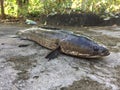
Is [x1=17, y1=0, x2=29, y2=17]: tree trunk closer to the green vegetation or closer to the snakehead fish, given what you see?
the green vegetation

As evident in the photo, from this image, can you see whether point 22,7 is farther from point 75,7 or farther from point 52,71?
point 52,71

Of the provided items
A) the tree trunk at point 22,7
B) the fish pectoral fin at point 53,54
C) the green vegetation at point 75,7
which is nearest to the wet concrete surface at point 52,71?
the fish pectoral fin at point 53,54

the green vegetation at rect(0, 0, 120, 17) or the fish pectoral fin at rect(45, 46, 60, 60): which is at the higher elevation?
the green vegetation at rect(0, 0, 120, 17)

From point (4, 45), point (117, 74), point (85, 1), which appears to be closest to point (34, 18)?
point (85, 1)

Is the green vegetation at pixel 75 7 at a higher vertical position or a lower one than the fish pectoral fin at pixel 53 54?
higher

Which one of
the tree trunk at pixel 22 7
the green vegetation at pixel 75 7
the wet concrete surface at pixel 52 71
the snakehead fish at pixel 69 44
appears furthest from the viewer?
the tree trunk at pixel 22 7

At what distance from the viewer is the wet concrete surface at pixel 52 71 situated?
12.0 feet

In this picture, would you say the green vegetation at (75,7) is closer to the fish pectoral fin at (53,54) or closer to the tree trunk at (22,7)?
the tree trunk at (22,7)

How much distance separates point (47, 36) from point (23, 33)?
2.91 ft

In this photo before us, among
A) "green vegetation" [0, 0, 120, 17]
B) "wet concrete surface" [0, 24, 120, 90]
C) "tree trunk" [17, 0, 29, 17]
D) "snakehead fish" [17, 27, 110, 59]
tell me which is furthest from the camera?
"tree trunk" [17, 0, 29, 17]

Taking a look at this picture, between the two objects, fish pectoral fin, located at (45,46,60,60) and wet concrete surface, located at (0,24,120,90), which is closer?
wet concrete surface, located at (0,24,120,90)

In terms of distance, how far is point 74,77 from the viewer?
388 centimetres

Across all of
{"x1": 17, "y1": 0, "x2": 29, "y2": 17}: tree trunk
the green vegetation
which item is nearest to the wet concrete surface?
the green vegetation

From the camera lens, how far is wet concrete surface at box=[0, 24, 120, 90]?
144 inches
